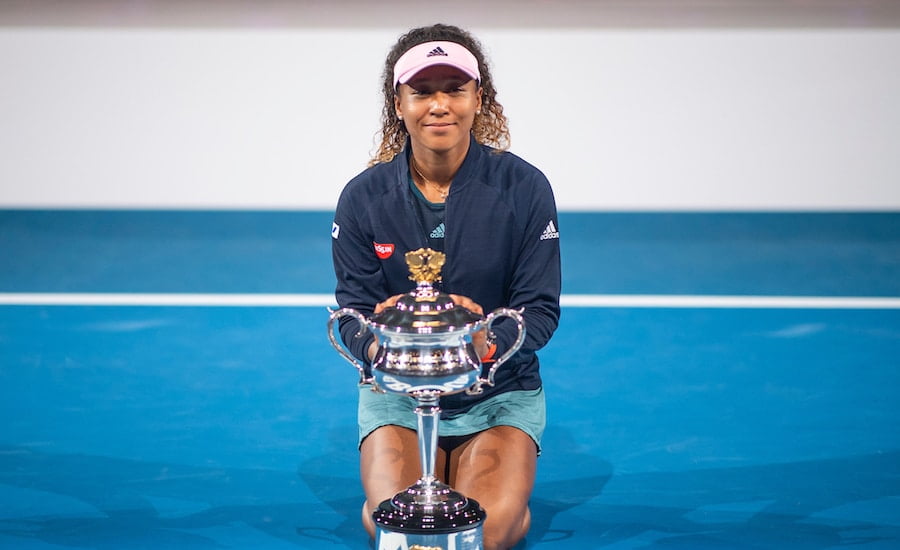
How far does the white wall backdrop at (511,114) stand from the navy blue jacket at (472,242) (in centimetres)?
439

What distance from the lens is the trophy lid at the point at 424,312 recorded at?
221cm

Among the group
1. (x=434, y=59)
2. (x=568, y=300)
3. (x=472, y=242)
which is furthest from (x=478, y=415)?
(x=568, y=300)

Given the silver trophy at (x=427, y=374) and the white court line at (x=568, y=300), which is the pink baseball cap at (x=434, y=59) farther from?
the white court line at (x=568, y=300)

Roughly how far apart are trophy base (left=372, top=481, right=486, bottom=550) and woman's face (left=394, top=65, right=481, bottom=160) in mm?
811

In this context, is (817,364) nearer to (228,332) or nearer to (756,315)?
(756,315)

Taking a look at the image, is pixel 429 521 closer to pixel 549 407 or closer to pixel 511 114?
pixel 549 407

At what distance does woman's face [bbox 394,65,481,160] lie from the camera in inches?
106

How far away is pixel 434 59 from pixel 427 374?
766 millimetres

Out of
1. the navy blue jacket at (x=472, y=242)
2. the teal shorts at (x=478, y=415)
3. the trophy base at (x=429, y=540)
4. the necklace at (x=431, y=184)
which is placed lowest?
the trophy base at (x=429, y=540)

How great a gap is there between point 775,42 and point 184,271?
3707 millimetres

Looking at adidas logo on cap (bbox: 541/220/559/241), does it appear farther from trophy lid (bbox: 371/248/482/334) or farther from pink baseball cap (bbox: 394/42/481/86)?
trophy lid (bbox: 371/248/482/334)

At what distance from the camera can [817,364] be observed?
4375 millimetres

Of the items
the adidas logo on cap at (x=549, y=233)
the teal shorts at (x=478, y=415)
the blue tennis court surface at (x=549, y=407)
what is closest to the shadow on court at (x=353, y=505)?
the blue tennis court surface at (x=549, y=407)

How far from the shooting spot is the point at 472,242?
9.32ft
